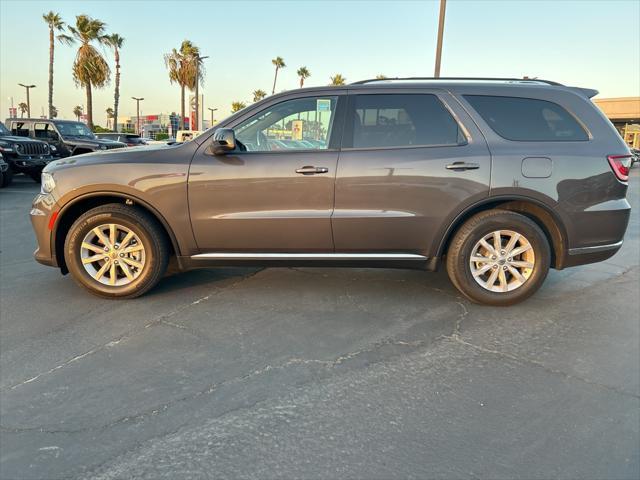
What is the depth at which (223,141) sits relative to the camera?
3721mm

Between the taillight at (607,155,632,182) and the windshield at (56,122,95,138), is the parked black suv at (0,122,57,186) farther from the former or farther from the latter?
the taillight at (607,155,632,182)

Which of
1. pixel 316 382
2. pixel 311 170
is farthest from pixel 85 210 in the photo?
pixel 316 382

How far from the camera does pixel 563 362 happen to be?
3055 millimetres

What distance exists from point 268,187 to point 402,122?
50.1 inches

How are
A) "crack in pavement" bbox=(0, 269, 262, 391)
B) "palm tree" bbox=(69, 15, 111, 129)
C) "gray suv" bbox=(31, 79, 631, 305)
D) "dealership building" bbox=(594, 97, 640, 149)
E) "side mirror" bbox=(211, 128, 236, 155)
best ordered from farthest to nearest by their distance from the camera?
"dealership building" bbox=(594, 97, 640, 149) → "palm tree" bbox=(69, 15, 111, 129) → "gray suv" bbox=(31, 79, 631, 305) → "side mirror" bbox=(211, 128, 236, 155) → "crack in pavement" bbox=(0, 269, 262, 391)

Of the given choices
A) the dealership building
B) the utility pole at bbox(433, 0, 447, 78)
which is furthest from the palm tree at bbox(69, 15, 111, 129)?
the dealership building

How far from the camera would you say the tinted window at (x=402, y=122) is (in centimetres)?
388

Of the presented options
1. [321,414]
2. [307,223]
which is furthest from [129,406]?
[307,223]

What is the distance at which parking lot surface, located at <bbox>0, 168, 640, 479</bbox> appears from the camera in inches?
83.4

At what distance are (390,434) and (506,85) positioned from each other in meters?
3.15

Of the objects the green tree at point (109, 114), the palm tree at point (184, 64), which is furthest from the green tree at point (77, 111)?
the palm tree at point (184, 64)

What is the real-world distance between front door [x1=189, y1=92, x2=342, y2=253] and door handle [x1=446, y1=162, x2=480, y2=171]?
960 mm

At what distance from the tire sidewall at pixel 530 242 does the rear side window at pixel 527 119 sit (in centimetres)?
70

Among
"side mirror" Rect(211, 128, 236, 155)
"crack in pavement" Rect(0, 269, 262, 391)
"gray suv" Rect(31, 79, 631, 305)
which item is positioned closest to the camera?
"crack in pavement" Rect(0, 269, 262, 391)
